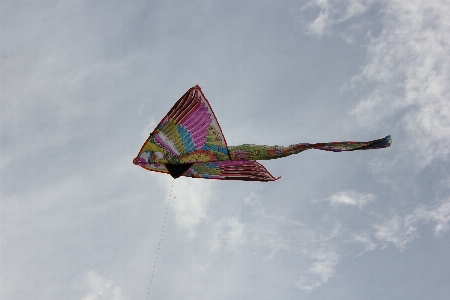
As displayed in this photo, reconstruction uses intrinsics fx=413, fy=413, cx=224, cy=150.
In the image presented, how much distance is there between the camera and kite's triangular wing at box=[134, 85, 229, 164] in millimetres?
15875

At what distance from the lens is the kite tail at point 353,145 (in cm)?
1485

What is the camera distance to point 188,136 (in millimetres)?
17016

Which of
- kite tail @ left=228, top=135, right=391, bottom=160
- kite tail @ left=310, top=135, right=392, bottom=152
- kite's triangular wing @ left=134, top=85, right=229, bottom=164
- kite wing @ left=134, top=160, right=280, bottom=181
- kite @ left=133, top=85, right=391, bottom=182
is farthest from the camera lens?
kite wing @ left=134, top=160, right=280, bottom=181

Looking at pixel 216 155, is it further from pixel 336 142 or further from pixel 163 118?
→ pixel 336 142

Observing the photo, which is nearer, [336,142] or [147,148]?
[336,142]

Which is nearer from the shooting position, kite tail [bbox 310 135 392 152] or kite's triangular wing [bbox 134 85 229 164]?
kite tail [bbox 310 135 392 152]

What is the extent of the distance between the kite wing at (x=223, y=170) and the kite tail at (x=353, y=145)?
4.39 m

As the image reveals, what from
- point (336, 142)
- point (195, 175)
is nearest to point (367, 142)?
point (336, 142)

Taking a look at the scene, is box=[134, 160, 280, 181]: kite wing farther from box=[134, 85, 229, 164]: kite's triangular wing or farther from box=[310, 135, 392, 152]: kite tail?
box=[310, 135, 392, 152]: kite tail

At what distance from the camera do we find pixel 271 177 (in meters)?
19.9

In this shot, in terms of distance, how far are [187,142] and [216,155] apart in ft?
4.37

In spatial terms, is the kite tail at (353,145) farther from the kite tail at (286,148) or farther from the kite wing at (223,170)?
the kite wing at (223,170)

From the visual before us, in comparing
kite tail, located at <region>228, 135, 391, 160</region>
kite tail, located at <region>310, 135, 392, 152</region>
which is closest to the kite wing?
kite tail, located at <region>228, 135, 391, 160</region>

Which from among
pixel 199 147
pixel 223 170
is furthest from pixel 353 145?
pixel 223 170
